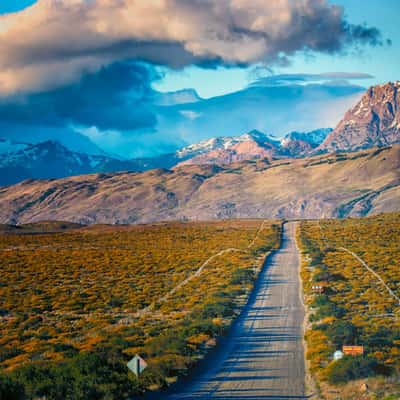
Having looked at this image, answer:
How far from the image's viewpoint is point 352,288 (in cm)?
5600

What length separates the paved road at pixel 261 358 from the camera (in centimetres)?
2712

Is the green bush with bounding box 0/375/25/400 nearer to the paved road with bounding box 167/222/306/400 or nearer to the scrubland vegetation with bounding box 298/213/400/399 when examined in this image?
the paved road with bounding box 167/222/306/400

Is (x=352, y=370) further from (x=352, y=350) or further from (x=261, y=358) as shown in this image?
(x=261, y=358)

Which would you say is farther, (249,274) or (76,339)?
(249,274)

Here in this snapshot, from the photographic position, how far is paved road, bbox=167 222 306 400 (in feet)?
89.0

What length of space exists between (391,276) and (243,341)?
30.6m

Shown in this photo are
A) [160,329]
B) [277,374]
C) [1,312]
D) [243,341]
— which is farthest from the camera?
[1,312]

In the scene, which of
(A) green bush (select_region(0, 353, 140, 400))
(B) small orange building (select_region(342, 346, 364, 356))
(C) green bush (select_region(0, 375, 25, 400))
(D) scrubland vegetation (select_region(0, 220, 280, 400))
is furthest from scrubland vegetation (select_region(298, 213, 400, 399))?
(C) green bush (select_region(0, 375, 25, 400))

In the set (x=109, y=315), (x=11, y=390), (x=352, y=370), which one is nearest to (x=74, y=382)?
(x=11, y=390)

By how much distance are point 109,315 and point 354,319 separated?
20205 mm

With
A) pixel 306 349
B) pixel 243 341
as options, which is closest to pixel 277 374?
pixel 306 349

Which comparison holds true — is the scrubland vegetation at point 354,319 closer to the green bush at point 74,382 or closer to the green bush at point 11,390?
the green bush at point 74,382

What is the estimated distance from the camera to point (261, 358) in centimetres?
3325

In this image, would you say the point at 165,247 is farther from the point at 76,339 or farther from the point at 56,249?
the point at 76,339
